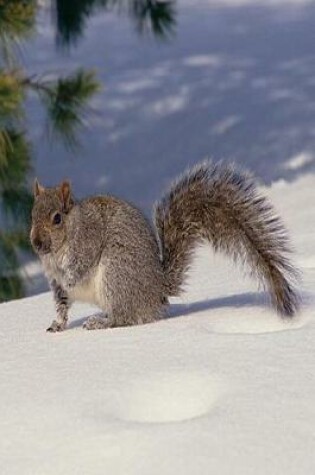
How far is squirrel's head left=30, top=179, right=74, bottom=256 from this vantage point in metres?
4.22

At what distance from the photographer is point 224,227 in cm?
423

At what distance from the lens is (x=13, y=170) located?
24.2 feet

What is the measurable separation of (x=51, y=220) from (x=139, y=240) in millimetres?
281

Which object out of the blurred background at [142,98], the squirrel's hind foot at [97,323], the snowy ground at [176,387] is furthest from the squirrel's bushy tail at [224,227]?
the blurred background at [142,98]

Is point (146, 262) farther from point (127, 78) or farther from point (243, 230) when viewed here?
point (127, 78)

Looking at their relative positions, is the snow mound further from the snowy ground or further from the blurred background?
the blurred background

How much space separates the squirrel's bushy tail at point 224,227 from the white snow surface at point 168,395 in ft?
0.39

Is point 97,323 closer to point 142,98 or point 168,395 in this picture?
point 168,395

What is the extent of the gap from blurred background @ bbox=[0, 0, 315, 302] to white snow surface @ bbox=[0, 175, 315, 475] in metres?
3.02

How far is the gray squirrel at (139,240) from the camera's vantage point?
13.8 ft

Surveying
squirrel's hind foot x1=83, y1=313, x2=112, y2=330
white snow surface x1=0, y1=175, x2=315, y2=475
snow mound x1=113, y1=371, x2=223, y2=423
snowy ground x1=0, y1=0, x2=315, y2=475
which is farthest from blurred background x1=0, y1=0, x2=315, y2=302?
snow mound x1=113, y1=371, x2=223, y2=423

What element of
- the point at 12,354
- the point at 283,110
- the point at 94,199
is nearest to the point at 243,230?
the point at 94,199

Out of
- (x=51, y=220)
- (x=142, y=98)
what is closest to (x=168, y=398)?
(x=51, y=220)

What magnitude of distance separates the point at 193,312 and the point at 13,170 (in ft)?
10.6
